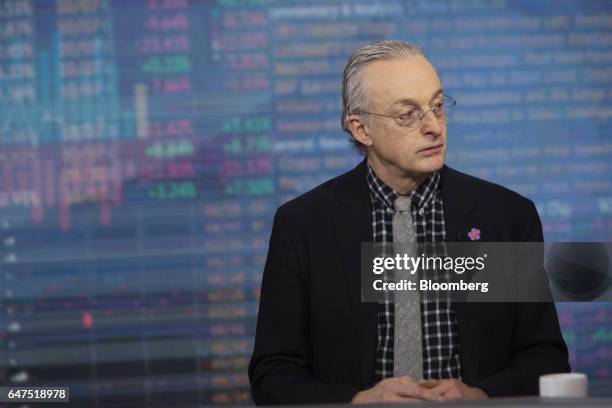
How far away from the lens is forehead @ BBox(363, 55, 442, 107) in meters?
2.10

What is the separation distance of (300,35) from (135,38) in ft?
2.28

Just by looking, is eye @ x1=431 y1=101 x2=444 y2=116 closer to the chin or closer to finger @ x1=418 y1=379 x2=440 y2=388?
the chin

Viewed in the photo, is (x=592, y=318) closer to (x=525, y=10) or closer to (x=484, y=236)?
(x=525, y=10)

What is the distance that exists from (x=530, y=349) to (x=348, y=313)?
0.41m

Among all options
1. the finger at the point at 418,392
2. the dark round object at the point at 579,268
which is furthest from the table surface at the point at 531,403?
the dark round object at the point at 579,268

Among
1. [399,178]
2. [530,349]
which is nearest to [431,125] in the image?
[399,178]

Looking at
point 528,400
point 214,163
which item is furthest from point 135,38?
point 528,400

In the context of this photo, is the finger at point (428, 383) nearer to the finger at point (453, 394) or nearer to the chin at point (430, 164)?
the finger at point (453, 394)

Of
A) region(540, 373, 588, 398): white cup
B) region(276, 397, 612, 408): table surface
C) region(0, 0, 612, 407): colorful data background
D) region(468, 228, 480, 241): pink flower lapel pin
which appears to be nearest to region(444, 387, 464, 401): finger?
region(468, 228, 480, 241): pink flower lapel pin

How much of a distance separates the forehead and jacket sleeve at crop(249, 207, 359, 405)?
396mm

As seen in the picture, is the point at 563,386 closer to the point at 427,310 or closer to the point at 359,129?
the point at 427,310

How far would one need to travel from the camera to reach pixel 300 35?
3.96m

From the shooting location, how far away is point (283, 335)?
6.97 ft

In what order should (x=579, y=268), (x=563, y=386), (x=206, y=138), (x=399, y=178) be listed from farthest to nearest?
(x=206, y=138) → (x=579, y=268) → (x=399, y=178) → (x=563, y=386)
